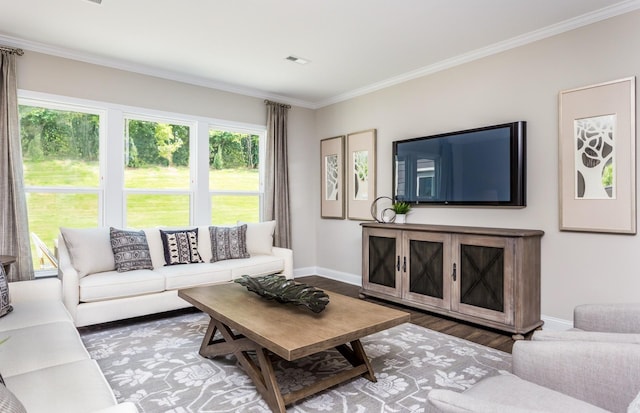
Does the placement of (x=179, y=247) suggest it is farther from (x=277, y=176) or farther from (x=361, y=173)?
(x=361, y=173)

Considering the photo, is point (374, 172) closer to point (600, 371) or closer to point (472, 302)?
point (472, 302)

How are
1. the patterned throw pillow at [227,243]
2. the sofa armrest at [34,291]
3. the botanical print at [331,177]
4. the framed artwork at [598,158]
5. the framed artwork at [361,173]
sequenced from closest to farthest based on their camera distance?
the sofa armrest at [34,291] → the framed artwork at [598,158] → the patterned throw pillow at [227,243] → the framed artwork at [361,173] → the botanical print at [331,177]

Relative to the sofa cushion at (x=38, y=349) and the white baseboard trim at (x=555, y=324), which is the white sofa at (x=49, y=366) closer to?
the sofa cushion at (x=38, y=349)

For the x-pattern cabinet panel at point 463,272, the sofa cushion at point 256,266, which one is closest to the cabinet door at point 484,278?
the x-pattern cabinet panel at point 463,272

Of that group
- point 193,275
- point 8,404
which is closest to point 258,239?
point 193,275

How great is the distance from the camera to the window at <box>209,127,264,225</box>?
16.5 feet

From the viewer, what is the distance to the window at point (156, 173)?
437 cm

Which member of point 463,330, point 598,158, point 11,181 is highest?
point 598,158

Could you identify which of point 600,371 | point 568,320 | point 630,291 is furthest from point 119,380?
point 630,291

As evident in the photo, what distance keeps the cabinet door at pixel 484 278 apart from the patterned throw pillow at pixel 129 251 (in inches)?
120

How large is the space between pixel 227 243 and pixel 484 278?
276 centimetres

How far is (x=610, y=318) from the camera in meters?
1.90

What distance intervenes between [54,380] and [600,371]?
213 cm

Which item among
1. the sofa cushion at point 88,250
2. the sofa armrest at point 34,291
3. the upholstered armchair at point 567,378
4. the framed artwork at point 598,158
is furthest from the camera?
the sofa cushion at point 88,250
